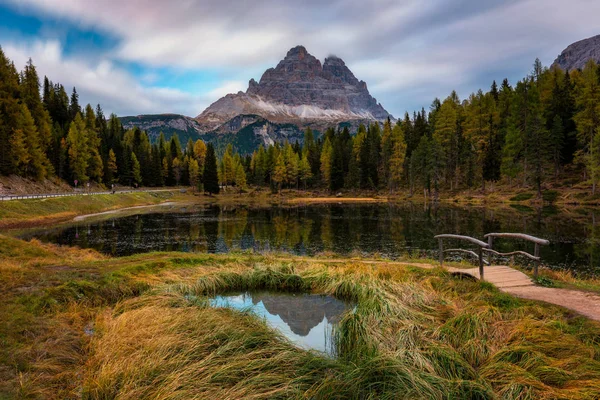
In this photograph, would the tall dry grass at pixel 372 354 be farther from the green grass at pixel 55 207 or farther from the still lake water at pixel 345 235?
the green grass at pixel 55 207

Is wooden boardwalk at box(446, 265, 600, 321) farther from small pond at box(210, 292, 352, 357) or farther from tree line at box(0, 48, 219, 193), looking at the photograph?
tree line at box(0, 48, 219, 193)

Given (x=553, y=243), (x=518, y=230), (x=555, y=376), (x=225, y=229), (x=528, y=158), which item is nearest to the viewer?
(x=555, y=376)

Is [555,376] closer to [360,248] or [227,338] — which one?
[227,338]

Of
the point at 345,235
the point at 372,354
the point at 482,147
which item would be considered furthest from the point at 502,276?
the point at 482,147

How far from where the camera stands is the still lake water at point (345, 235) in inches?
905

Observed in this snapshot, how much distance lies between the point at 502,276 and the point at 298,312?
6584 mm

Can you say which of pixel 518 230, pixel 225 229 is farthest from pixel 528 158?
pixel 225 229

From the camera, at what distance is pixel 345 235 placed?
3097 centimetres

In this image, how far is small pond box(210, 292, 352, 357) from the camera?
8.14 m

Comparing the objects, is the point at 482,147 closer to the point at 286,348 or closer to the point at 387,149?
the point at 387,149

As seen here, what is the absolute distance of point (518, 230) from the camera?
28328 millimetres

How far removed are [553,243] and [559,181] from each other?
134ft

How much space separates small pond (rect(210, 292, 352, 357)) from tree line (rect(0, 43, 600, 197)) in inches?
2017

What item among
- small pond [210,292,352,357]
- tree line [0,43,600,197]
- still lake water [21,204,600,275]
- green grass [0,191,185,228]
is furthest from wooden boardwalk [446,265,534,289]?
tree line [0,43,600,197]
